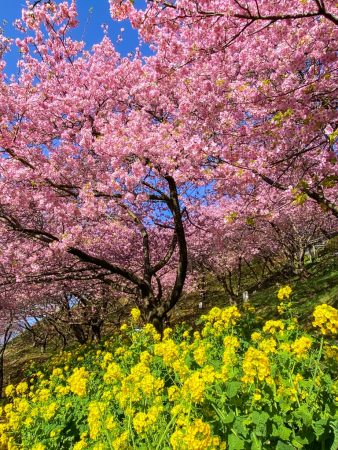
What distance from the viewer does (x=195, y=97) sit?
9930mm

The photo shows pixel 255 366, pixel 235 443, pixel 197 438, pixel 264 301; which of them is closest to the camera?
pixel 197 438

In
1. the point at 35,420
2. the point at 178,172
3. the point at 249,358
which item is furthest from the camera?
the point at 178,172

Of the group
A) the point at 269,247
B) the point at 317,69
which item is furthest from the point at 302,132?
the point at 269,247

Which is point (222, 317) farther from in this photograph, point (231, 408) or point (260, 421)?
point (260, 421)

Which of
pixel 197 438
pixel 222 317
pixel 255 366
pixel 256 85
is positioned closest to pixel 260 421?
pixel 255 366

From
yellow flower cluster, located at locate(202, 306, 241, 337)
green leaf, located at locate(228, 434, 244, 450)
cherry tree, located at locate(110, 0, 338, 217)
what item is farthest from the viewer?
cherry tree, located at locate(110, 0, 338, 217)

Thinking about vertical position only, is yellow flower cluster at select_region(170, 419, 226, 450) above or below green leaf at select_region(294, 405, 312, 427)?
above

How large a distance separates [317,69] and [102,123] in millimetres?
6290


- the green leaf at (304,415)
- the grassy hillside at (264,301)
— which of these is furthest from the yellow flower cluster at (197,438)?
the grassy hillside at (264,301)

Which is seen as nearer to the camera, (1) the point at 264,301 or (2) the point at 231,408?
(2) the point at 231,408

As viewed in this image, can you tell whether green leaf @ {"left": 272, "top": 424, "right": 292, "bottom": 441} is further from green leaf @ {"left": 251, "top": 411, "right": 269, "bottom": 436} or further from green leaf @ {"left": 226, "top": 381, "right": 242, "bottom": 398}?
green leaf @ {"left": 226, "top": 381, "right": 242, "bottom": 398}

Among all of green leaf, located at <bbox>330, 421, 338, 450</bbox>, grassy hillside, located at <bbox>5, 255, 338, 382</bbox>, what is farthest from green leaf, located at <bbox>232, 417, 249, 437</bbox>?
grassy hillside, located at <bbox>5, 255, 338, 382</bbox>

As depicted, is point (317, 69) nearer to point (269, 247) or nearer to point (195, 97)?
point (195, 97)

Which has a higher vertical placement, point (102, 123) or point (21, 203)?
point (102, 123)
